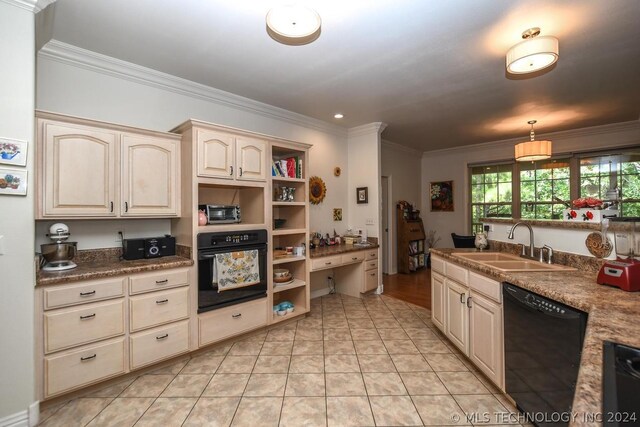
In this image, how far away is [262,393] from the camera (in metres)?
2.07

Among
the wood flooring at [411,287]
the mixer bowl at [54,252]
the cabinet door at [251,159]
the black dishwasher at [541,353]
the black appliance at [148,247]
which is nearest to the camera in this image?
the black dishwasher at [541,353]

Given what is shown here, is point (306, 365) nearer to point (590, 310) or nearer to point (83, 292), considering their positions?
point (83, 292)

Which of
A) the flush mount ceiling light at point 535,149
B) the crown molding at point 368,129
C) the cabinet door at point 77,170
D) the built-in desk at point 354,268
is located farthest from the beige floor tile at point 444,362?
the crown molding at point 368,129

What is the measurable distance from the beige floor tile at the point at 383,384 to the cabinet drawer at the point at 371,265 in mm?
2070

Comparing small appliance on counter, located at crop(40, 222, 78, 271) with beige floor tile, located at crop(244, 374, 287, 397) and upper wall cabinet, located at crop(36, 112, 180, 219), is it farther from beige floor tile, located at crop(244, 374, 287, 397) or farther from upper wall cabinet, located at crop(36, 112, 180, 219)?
beige floor tile, located at crop(244, 374, 287, 397)

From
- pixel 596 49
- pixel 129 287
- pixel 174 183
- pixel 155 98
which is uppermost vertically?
pixel 596 49

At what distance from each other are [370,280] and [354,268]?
0.98ft

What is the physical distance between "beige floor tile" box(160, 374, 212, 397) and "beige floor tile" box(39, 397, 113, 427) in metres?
0.38

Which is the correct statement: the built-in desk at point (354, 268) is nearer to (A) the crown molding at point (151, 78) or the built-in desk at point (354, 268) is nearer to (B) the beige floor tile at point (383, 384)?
(B) the beige floor tile at point (383, 384)

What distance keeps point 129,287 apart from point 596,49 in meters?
4.30

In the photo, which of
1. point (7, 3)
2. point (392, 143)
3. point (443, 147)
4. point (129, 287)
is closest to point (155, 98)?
point (7, 3)

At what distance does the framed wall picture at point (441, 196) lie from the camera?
21.7ft

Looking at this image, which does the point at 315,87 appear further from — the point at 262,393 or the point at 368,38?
the point at 262,393

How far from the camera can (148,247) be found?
8.50ft
